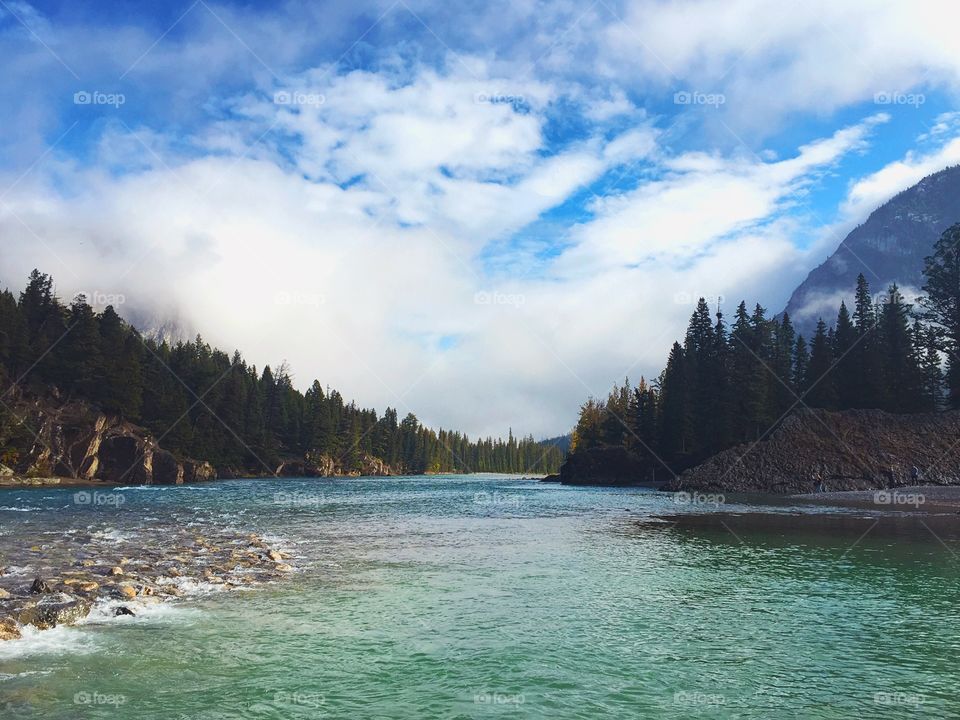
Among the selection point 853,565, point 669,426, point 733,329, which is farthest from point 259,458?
point 853,565

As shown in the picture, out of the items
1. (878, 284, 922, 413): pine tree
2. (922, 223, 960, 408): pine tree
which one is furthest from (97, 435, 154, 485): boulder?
(922, 223, 960, 408): pine tree

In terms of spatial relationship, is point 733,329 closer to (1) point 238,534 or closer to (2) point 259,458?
(1) point 238,534

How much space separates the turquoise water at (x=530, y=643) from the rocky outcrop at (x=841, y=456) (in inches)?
2124

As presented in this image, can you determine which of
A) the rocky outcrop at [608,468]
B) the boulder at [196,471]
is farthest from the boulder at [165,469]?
the rocky outcrop at [608,468]

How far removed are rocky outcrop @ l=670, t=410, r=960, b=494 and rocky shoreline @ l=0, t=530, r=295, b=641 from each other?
71.0 meters

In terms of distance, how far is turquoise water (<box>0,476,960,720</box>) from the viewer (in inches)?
469

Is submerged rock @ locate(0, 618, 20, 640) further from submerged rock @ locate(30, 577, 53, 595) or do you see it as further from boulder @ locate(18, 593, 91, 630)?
submerged rock @ locate(30, 577, 53, 595)

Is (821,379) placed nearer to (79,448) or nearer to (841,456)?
(841,456)

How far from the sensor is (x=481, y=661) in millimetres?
14398

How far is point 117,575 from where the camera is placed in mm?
22031

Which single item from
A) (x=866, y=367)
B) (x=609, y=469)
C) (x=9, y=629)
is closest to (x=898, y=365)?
(x=866, y=367)

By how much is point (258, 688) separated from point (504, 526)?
104 ft

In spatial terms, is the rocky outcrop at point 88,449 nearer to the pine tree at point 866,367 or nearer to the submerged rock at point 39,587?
the submerged rock at point 39,587

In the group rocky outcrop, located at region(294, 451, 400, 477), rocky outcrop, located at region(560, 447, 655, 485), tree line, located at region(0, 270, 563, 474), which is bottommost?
rocky outcrop, located at region(294, 451, 400, 477)
